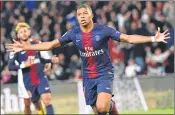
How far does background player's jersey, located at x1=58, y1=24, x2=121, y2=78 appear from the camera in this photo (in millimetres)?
12234

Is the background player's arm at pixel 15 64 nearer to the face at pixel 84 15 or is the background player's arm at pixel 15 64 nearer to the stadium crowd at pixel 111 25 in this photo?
the face at pixel 84 15

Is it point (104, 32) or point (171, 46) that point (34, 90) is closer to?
point (104, 32)

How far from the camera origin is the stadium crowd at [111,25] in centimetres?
2208

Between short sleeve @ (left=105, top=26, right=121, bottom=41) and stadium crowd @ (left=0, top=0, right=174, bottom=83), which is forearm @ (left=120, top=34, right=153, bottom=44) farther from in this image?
stadium crowd @ (left=0, top=0, right=174, bottom=83)

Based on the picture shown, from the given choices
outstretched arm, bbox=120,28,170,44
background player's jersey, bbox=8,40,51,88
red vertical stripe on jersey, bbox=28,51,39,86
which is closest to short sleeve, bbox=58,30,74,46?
outstretched arm, bbox=120,28,170,44

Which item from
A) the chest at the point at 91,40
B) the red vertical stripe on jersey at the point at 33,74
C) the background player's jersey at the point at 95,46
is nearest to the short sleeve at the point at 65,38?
the background player's jersey at the point at 95,46

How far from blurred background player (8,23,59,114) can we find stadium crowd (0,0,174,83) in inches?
233

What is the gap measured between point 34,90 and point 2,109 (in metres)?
3.75

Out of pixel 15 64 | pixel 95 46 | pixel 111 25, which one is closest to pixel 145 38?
pixel 95 46

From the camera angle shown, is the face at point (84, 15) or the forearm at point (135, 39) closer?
the forearm at point (135, 39)

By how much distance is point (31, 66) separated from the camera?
15.4 m

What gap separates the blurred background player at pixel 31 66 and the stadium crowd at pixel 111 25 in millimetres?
5919

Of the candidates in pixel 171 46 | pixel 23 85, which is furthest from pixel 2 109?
pixel 171 46

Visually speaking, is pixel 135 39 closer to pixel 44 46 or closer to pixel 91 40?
pixel 91 40
